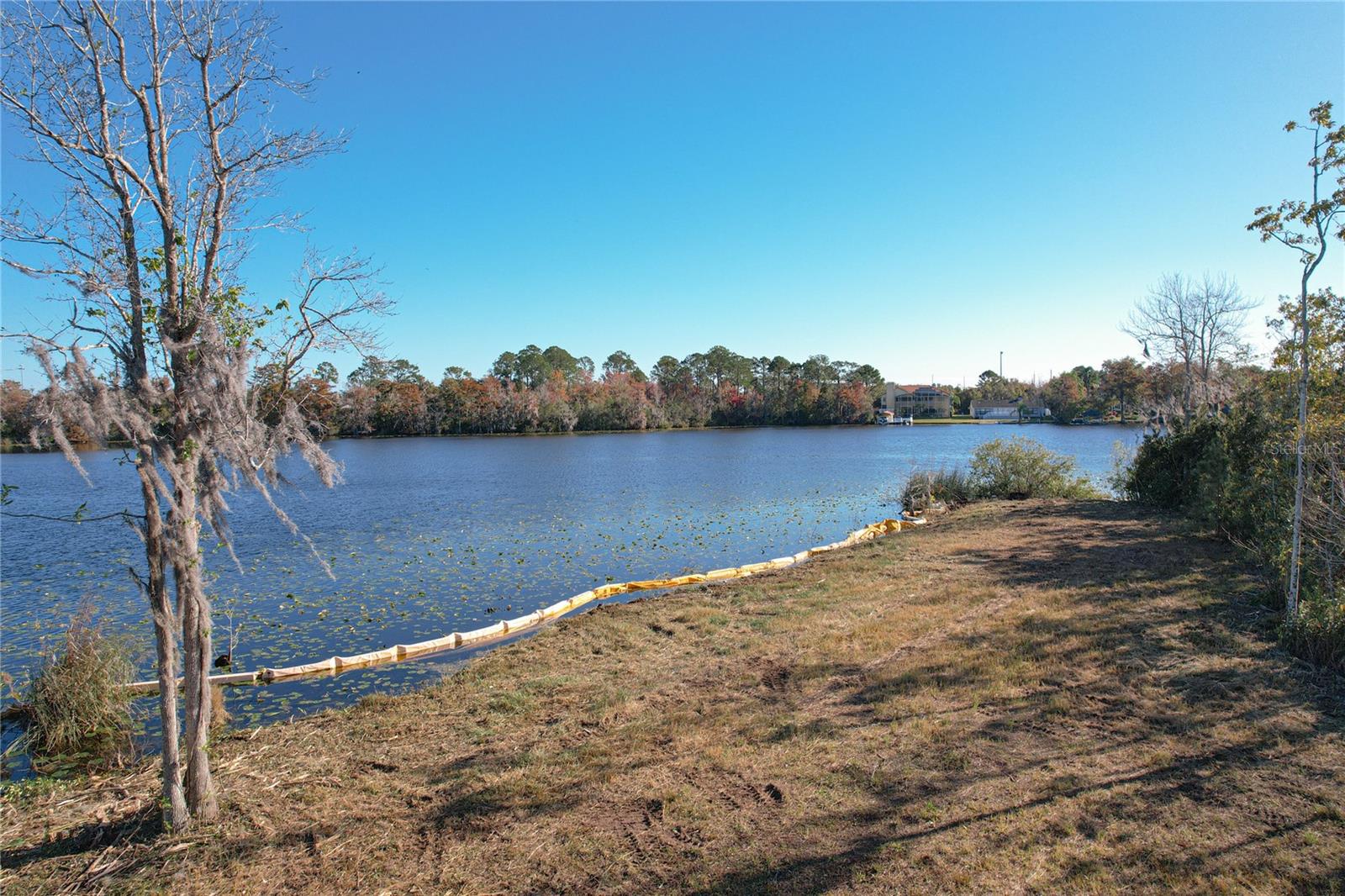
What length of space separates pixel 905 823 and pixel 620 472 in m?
36.1

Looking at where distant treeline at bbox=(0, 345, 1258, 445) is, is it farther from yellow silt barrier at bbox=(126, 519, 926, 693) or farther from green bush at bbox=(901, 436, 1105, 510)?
yellow silt barrier at bbox=(126, 519, 926, 693)

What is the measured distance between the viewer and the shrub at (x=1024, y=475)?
2375 cm

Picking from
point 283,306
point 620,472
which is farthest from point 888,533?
point 620,472

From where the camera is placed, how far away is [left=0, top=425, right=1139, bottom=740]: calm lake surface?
452 inches

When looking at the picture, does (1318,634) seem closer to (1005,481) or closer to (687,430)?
(1005,481)

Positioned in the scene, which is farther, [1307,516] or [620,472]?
[620,472]

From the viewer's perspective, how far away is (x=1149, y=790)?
4992mm

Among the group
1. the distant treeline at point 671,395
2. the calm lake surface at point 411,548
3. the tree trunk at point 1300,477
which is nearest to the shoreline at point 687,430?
the distant treeline at point 671,395

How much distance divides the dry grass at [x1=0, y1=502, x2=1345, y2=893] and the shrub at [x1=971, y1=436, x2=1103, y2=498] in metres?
15.3

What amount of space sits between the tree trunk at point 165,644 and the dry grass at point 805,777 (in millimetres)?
267

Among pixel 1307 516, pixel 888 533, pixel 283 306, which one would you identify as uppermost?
pixel 283 306

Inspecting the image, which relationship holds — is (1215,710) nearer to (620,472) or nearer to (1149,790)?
(1149,790)

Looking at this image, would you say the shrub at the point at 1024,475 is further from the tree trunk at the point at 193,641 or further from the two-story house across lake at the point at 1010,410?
the two-story house across lake at the point at 1010,410

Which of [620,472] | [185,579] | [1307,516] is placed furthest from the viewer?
[620,472]
